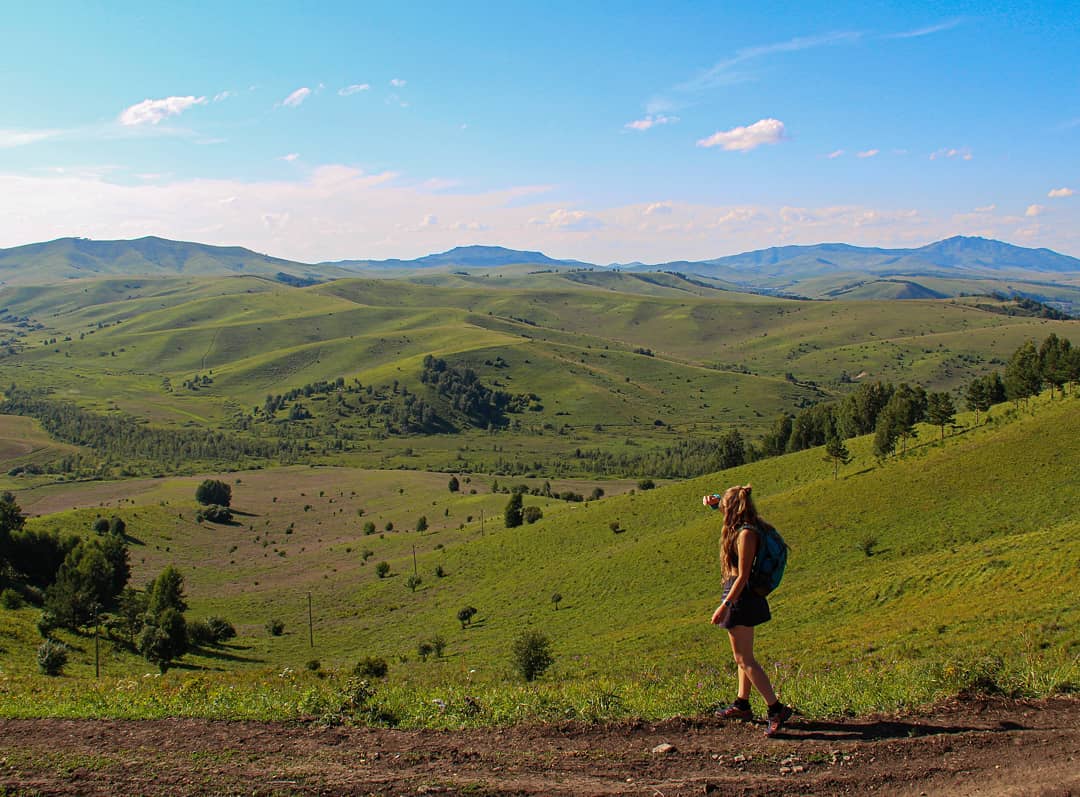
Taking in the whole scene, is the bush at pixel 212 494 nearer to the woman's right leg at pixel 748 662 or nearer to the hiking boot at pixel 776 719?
the woman's right leg at pixel 748 662

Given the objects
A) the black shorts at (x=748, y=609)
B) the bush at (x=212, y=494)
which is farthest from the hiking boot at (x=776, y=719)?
the bush at (x=212, y=494)

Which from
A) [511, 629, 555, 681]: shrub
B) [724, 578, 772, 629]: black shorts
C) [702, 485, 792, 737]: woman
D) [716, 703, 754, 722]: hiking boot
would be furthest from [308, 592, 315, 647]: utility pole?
[724, 578, 772, 629]: black shorts

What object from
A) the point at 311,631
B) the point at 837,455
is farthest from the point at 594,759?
the point at 837,455

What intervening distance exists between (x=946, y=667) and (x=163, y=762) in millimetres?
12525

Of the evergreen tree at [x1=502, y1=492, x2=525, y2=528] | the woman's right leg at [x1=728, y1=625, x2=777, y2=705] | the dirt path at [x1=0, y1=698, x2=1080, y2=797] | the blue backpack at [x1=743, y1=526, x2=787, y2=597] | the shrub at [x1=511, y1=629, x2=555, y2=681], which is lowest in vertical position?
the evergreen tree at [x1=502, y1=492, x2=525, y2=528]

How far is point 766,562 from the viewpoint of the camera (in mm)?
9883

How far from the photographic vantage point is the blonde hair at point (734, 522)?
32.7 feet

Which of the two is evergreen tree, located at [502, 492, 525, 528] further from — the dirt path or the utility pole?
the dirt path

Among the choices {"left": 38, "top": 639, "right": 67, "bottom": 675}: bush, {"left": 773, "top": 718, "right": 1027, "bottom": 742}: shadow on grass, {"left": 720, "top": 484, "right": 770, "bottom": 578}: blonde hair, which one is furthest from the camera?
{"left": 38, "top": 639, "right": 67, "bottom": 675}: bush

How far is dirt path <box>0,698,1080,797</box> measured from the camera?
8.48 m

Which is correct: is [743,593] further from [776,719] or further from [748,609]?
[776,719]

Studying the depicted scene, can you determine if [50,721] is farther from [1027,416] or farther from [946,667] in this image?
[1027,416]

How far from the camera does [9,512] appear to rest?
74.8 m

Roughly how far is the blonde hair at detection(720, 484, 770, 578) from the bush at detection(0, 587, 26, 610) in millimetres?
66359
